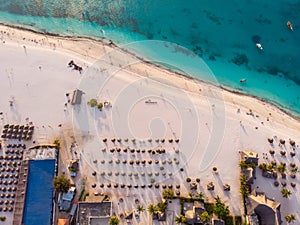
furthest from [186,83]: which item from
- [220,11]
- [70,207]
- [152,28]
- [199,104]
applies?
[70,207]

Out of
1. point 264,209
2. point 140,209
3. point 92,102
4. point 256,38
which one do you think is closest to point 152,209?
point 140,209

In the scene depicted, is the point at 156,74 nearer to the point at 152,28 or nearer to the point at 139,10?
the point at 152,28

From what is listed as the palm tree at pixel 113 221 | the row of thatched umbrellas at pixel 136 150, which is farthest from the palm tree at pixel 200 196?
the palm tree at pixel 113 221

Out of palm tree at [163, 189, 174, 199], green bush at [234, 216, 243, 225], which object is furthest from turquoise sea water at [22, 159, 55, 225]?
green bush at [234, 216, 243, 225]

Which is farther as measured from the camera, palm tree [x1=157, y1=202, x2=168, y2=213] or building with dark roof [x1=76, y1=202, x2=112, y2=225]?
palm tree [x1=157, y1=202, x2=168, y2=213]

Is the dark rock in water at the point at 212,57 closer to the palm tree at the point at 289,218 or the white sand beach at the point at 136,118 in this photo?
the white sand beach at the point at 136,118

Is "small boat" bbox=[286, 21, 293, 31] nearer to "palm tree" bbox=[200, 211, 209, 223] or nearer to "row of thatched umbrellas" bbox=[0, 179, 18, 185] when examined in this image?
"palm tree" bbox=[200, 211, 209, 223]

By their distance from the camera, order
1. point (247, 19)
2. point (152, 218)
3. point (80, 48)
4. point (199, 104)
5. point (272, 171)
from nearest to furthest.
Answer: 1. point (152, 218)
2. point (272, 171)
3. point (199, 104)
4. point (80, 48)
5. point (247, 19)
